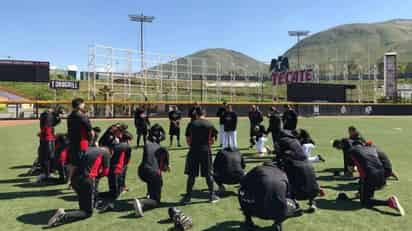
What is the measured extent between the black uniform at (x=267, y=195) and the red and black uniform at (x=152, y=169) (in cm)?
210

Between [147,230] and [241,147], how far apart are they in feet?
32.5

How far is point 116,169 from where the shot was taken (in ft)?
24.0

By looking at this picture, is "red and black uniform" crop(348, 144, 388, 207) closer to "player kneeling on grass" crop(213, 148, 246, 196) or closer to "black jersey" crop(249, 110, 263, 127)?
"player kneeling on grass" crop(213, 148, 246, 196)

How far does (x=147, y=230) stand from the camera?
19.2 feet

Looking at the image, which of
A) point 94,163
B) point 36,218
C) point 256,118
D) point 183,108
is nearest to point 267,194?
point 94,163

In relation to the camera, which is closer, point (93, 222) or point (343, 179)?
point (93, 222)

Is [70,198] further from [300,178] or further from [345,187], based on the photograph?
[345,187]

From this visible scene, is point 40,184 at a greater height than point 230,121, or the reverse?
point 230,121

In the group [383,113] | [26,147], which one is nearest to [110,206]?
[26,147]

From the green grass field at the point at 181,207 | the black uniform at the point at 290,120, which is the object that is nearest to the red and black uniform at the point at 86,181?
the green grass field at the point at 181,207

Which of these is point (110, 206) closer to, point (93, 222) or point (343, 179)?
point (93, 222)

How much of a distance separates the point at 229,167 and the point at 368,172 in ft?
8.89

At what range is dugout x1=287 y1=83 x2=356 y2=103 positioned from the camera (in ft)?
160

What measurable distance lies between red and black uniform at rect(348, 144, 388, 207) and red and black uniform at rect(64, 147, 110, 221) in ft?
16.1
